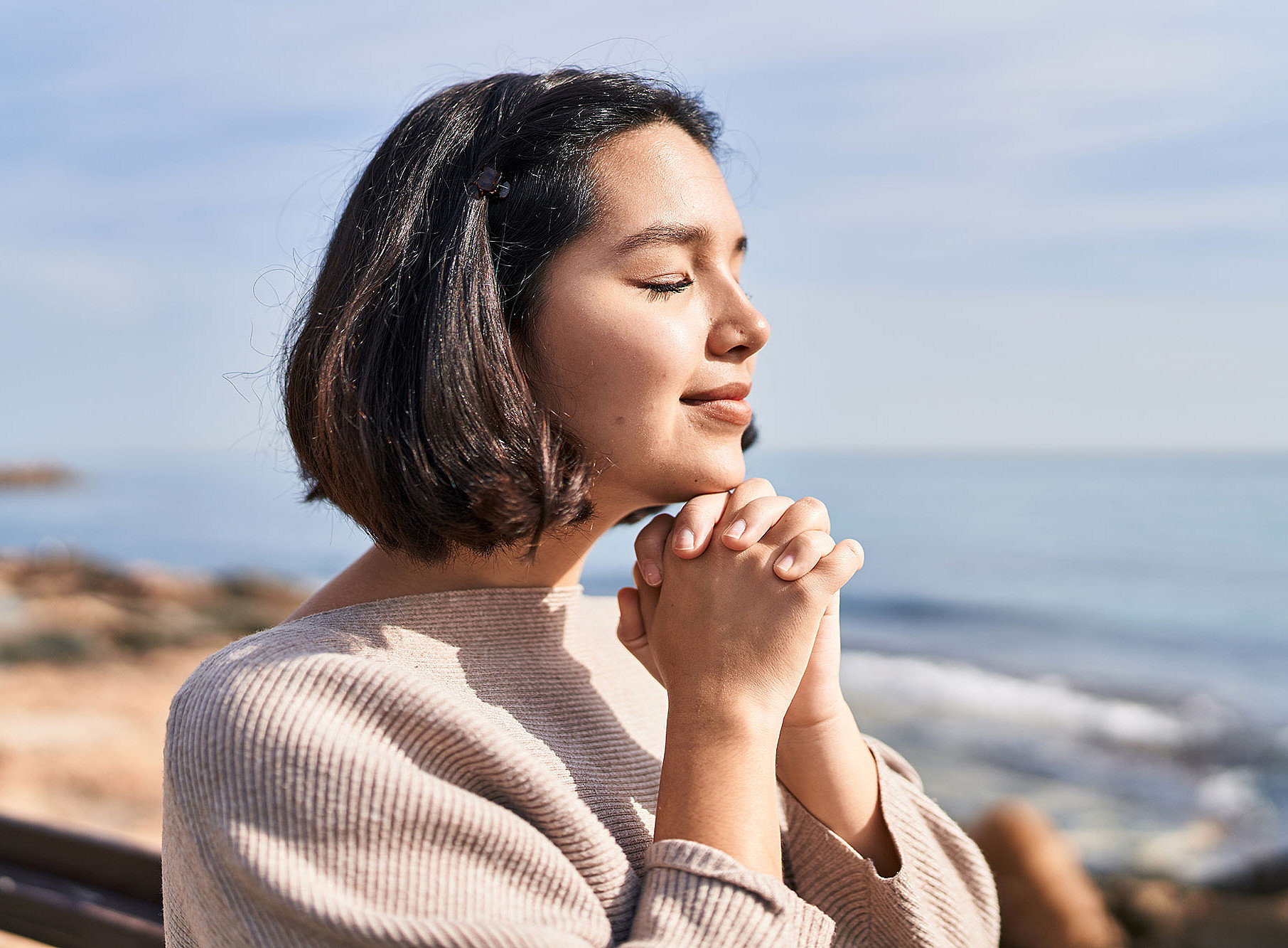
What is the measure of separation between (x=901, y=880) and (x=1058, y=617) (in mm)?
16167

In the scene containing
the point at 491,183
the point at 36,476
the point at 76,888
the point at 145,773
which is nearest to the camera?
the point at 491,183

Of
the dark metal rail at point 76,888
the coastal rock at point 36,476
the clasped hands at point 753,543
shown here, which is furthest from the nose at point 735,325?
the coastal rock at point 36,476

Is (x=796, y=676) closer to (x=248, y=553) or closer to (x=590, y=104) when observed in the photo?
(x=590, y=104)

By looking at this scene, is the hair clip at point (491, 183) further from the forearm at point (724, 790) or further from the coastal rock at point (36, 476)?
the coastal rock at point (36, 476)

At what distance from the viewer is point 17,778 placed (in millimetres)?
6324

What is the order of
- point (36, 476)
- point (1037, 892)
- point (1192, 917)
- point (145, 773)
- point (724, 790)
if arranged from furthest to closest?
point (36, 476) → point (145, 773) → point (1192, 917) → point (1037, 892) → point (724, 790)

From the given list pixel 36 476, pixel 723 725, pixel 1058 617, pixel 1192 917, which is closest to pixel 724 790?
pixel 723 725

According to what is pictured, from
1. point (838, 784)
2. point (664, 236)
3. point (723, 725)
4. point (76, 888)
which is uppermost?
point (664, 236)

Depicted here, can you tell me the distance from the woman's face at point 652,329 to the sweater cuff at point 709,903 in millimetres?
570

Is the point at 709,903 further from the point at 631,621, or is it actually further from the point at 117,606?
the point at 117,606

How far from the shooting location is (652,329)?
4.94ft

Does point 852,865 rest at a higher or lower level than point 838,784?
lower

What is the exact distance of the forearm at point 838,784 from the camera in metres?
1.63

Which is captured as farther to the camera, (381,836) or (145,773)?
(145,773)
